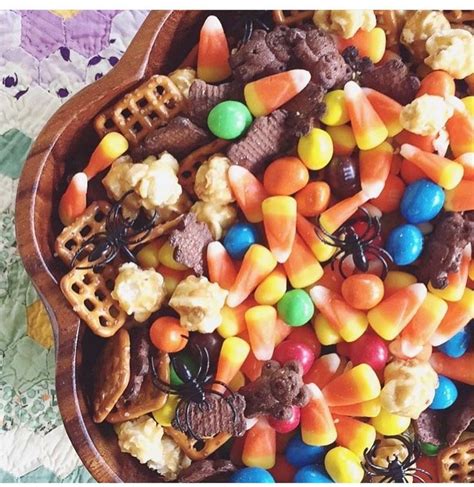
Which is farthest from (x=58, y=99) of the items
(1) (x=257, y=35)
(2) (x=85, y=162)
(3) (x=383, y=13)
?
(3) (x=383, y=13)

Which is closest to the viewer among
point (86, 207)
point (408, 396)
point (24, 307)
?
point (408, 396)

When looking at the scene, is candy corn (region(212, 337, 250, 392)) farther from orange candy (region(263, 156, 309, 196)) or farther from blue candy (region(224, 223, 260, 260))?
orange candy (region(263, 156, 309, 196))

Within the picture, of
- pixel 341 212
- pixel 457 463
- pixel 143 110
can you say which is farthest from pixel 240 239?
pixel 457 463

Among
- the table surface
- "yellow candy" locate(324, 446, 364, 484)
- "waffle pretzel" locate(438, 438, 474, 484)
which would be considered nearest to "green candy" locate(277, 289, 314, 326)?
"yellow candy" locate(324, 446, 364, 484)

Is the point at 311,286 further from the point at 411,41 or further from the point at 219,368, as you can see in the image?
the point at 411,41

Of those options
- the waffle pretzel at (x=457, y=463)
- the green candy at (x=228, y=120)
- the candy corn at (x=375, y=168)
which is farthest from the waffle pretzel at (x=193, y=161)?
the waffle pretzel at (x=457, y=463)
